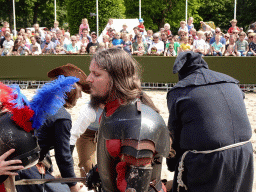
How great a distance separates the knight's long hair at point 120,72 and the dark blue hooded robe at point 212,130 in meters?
0.60

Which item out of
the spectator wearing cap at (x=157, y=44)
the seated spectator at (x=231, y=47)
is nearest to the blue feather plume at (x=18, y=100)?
the spectator wearing cap at (x=157, y=44)

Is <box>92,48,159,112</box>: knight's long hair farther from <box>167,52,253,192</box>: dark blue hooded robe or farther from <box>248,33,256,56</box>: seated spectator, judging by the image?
<box>248,33,256,56</box>: seated spectator

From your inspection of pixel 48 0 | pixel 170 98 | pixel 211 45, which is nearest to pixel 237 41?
pixel 211 45

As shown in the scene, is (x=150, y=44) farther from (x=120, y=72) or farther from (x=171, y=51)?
(x=120, y=72)

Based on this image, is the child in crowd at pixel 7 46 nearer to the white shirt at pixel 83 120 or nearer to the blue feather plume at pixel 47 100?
the white shirt at pixel 83 120

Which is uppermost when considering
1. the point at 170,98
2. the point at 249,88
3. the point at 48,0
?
the point at 48,0

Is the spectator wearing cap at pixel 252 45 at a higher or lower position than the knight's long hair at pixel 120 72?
higher

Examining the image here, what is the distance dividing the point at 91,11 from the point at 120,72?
21017 millimetres

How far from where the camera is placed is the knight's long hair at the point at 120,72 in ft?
5.93

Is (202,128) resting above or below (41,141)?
above

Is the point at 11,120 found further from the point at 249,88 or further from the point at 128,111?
the point at 249,88

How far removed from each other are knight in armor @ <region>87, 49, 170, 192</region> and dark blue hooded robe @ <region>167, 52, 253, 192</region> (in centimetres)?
52

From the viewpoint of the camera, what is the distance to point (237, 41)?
11086mm

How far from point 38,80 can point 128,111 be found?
10326 millimetres
